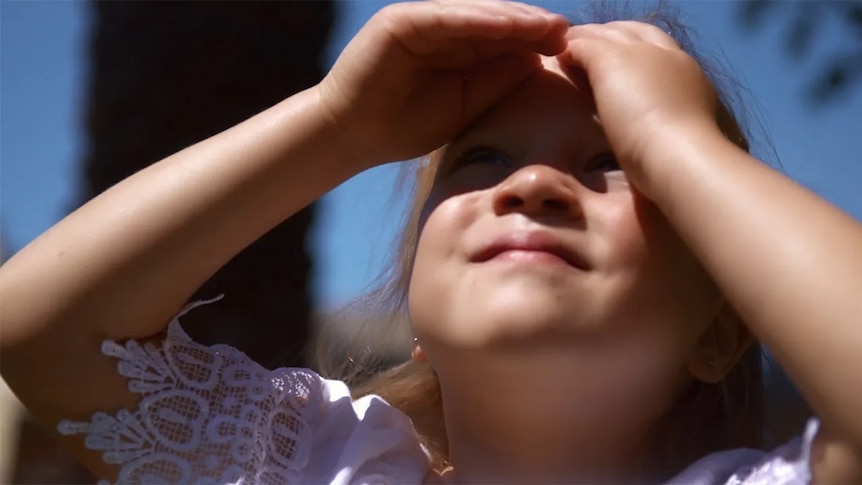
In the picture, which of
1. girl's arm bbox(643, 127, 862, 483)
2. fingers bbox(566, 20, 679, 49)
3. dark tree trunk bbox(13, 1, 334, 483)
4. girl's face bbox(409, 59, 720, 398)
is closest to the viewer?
girl's arm bbox(643, 127, 862, 483)

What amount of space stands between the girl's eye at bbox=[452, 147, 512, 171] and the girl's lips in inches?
3.6

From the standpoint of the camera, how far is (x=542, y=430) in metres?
0.82

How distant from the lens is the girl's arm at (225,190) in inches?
31.6

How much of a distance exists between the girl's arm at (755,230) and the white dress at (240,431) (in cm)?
14

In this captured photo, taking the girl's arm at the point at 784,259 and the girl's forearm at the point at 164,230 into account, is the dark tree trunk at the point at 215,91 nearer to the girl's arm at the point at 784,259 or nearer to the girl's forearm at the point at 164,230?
the girl's forearm at the point at 164,230

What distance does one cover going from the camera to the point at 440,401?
3.48 feet

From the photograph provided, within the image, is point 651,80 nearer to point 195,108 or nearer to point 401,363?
point 401,363

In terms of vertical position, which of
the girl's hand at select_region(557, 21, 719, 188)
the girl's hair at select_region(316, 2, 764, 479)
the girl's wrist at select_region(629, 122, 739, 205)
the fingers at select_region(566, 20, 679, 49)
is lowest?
the girl's hair at select_region(316, 2, 764, 479)

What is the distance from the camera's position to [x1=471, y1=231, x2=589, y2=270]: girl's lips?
0.75 metres

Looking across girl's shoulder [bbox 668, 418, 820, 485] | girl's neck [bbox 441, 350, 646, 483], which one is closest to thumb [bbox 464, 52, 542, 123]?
girl's neck [bbox 441, 350, 646, 483]

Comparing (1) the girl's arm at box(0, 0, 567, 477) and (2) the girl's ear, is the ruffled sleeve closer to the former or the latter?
(1) the girl's arm at box(0, 0, 567, 477)

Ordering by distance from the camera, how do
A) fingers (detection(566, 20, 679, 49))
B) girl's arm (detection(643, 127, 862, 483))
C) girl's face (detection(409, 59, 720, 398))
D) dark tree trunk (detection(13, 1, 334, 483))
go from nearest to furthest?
1. girl's arm (detection(643, 127, 862, 483))
2. girl's face (detection(409, 59, 720, 398))
3. fingers (detection(566, 20, 679, 49))
4. dark tree trunk (detection(13, 1, 334, 483))

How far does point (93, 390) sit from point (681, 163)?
1.61ft

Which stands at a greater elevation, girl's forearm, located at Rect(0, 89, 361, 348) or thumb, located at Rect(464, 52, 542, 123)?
thumb, located at Rect(464, 52, 542, 123)
